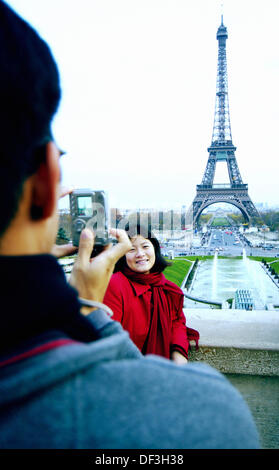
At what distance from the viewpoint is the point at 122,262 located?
7.91ft

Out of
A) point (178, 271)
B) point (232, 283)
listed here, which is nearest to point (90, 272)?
point (232, 283)

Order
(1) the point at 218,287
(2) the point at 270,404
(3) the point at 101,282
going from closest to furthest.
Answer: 1. (3) the point at 101,282
2. (2) the point at 270,404
3. (1) the point at 218,287

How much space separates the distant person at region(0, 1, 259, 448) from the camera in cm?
50

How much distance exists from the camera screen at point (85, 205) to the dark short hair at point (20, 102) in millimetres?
801

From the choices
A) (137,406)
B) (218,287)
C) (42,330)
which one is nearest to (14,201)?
(42,330)

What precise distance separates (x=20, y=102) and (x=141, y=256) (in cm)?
192

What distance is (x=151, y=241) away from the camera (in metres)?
2.56

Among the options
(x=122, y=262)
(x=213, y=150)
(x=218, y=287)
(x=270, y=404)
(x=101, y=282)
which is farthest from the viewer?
(x=213, y=150)

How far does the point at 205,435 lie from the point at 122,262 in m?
1.89

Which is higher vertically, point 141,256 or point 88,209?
point 88,209

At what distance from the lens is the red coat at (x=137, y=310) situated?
1946 millimetres

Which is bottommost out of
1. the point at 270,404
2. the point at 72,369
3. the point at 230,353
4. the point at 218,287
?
the point at 218,287

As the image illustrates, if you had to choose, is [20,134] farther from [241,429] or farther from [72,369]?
[241,429]

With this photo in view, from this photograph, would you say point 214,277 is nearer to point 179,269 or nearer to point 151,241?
point 179,269
